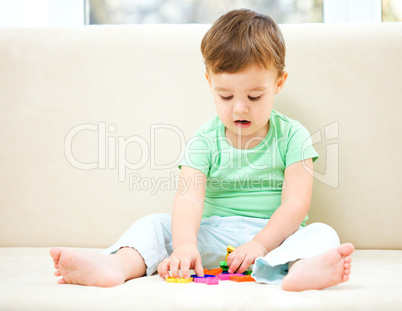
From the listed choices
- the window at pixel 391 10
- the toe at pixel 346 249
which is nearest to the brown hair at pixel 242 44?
the toe at pixel 346 249

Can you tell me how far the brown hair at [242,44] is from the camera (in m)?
1.16

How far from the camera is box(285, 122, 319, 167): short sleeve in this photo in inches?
49.9

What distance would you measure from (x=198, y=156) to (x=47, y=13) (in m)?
1.24

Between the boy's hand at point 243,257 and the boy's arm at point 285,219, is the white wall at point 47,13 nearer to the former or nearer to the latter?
the boy's arm at point 285,219

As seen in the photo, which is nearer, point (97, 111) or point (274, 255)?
point (274, 255)

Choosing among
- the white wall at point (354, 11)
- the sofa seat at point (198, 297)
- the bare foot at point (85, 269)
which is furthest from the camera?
the white wall at point (354, 11)

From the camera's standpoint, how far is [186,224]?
115 cm

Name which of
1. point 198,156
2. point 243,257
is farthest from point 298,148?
point 243,257

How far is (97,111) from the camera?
1.49 metres

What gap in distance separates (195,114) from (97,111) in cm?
29

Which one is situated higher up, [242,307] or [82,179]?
[82,179]

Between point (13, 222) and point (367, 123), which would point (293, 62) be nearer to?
point (367, 123)

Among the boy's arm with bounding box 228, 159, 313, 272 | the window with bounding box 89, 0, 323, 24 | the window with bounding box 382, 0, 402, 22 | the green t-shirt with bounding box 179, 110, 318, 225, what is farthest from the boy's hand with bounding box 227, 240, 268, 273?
the window with bounding box 382, 0, 402, 22

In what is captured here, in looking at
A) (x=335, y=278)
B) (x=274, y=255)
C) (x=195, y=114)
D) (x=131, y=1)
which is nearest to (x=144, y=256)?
(x=274, y=255)
